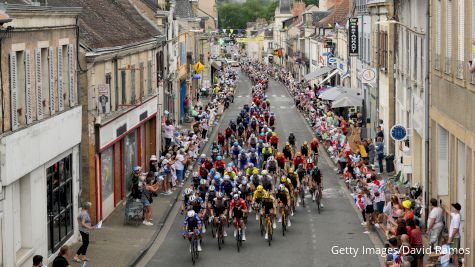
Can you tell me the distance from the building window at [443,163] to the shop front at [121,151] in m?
10.0

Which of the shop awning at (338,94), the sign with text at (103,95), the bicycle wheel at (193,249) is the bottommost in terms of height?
the bicycle wheel at (193,249)

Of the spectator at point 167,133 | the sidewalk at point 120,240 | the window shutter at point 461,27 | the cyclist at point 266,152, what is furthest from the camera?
the spectator at point 167,133

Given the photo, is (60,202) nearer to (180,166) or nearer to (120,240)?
(120,240)

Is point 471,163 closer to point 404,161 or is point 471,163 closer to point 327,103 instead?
point 404,161

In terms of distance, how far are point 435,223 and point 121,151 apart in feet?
48.0

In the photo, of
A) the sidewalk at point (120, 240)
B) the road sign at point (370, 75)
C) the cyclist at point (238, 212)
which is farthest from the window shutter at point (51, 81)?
the road sign at point (370, 75)

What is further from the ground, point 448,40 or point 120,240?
point 448,40

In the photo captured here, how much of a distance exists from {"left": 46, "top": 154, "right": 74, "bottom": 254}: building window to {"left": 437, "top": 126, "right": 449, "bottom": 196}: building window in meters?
10.0

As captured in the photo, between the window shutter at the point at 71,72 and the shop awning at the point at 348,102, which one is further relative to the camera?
the shop awning at the point at 348,102

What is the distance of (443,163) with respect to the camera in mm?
27375

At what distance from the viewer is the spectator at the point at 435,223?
2294 centimetres

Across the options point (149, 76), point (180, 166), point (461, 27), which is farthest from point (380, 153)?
point (461, 27)

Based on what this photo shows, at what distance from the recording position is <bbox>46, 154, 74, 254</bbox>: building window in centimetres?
2447

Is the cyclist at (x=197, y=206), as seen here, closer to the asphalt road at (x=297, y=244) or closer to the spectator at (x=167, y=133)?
the asphalt road at (x=297, y=244)
